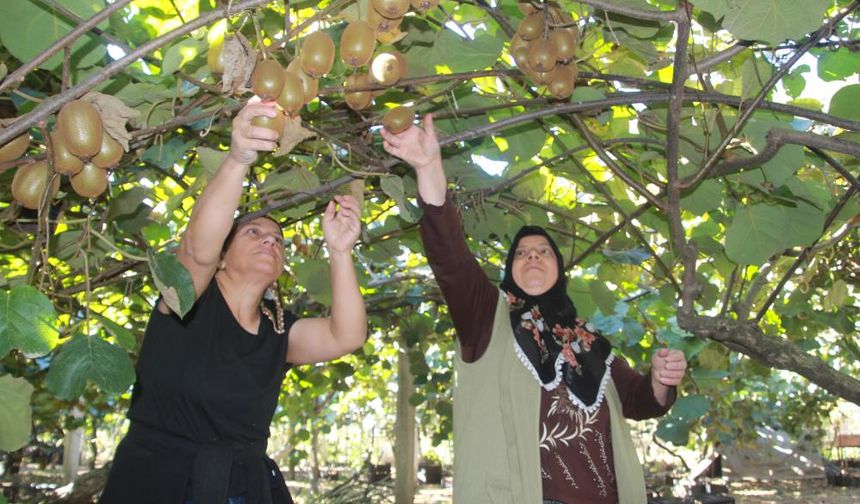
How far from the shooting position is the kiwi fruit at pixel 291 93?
1.07 meters

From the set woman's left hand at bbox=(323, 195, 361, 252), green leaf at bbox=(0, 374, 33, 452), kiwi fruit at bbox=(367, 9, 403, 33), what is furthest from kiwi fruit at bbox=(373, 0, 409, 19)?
woman's left hand at bbox=(323, 195, 361, 252)

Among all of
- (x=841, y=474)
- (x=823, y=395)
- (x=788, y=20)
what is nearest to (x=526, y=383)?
(x=788, y=20)

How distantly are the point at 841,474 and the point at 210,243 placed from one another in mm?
13335

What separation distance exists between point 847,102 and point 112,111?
168cm

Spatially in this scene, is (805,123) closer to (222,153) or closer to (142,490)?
(222,153)

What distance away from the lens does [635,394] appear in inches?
87.5

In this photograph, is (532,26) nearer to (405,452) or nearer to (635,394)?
(635,394)

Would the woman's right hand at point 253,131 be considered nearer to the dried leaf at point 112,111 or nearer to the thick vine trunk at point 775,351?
the dried leaf at point 112,111

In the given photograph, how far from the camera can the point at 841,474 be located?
12.4m

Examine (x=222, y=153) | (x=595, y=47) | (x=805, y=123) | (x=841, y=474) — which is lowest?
(x=841, y=474)

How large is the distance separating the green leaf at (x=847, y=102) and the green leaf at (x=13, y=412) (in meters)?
1.84

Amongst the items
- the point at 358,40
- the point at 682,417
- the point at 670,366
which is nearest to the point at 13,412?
the point at 358,40

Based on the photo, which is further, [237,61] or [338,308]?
[338,308]

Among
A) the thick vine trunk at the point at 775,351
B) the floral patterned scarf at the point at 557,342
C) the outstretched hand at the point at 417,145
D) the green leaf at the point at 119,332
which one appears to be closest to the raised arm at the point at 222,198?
the green leaf at the point at 119,332
